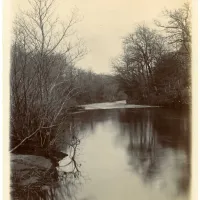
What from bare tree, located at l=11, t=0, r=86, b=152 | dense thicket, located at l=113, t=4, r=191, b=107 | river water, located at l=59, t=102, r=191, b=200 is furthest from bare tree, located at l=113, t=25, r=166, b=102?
bare tree, located at l=11, t=0, r=86, b=152

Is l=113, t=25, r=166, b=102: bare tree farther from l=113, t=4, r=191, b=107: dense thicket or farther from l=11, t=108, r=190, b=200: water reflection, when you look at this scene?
l=11, t=108, r=190, b=200: water reflection

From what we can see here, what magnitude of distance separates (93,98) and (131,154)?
2.66 ft

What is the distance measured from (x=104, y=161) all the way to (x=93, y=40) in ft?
4.41

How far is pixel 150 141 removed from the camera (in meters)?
4.65

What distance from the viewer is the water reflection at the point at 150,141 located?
159 inches

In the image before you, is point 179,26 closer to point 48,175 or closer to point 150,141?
point 150,141

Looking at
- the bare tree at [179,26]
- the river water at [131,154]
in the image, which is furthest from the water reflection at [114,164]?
the bare tree at [179,26]

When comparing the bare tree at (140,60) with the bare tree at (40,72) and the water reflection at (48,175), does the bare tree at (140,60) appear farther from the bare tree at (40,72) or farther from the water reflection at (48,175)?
the water reflection at (48,175)

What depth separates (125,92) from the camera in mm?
4930

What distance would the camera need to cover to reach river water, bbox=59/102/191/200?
12.8ft

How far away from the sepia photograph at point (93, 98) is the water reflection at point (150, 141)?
0.04 ft

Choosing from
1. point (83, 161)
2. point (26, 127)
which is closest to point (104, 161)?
point (83, 161)

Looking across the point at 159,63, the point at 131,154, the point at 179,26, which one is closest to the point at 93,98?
the point at 131,154
